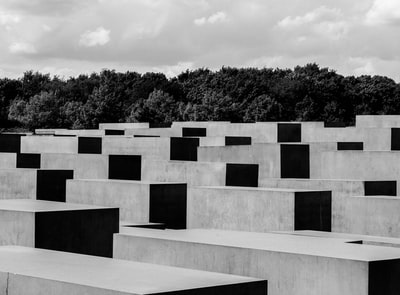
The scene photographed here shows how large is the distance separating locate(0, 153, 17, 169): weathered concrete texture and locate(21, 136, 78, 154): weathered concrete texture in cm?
362

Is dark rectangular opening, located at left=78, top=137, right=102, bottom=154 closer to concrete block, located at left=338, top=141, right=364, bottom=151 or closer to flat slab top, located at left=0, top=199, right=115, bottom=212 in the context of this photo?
concrete block, located at left=338, top=141, right=364, bottom=151

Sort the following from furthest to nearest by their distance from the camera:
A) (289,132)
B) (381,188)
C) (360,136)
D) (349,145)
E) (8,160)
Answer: (289,132), (360,136), (349,145), (8,160), (381,188)

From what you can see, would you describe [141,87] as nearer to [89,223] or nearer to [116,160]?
[116,160]

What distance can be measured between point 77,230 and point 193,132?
59.4ft

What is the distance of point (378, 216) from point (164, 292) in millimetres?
8235

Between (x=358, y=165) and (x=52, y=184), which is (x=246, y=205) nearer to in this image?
(x=52, y=184)

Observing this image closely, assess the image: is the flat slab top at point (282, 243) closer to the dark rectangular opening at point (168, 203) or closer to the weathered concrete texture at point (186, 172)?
the dark rectangular opening at point (168, 203)

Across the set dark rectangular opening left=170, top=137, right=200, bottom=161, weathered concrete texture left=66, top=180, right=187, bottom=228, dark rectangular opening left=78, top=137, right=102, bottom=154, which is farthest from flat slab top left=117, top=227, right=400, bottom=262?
dark rectangular opening left=78, top=137, right=102, bottom=154

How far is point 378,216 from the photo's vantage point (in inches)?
526

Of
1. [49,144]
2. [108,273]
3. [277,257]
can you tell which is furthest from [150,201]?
[49,144]

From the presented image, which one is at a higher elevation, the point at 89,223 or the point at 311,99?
the point at 311,99

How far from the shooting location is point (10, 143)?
23.8 metres

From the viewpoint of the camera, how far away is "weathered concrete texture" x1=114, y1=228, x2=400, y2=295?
8039 millimetres

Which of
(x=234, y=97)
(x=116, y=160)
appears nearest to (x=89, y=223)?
(x=116, y=160)
